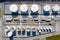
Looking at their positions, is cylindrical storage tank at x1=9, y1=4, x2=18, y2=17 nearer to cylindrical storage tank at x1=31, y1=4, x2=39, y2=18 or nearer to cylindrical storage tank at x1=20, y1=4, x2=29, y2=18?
cylindrical storage tank at x1=20, y1=4, x2=29, y2=18

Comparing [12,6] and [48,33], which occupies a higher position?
[12,6]

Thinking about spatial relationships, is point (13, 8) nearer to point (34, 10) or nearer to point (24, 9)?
point (24, 9)

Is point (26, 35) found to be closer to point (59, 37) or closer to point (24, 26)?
point (24, 26)

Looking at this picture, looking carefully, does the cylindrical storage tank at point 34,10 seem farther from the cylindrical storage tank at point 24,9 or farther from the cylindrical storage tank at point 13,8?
the cylindrical storage tank at point 13,8

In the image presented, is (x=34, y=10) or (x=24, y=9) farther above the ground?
(x=24, y=9)

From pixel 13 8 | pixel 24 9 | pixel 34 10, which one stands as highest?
pixel 13 8

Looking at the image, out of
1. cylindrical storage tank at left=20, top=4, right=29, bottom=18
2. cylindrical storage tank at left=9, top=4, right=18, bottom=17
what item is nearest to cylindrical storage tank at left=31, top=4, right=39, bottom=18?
cylindrical storage tank at left=20, top=4, right=29, bottom=18

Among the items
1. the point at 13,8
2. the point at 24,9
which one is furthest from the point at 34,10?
the point at 13,8

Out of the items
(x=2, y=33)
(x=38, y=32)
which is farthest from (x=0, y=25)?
(x=38, y=32)

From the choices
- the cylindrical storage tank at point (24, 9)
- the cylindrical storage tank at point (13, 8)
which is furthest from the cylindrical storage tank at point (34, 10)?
the cylindrical storage tank at point (13, 8)

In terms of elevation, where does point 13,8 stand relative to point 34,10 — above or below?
above
